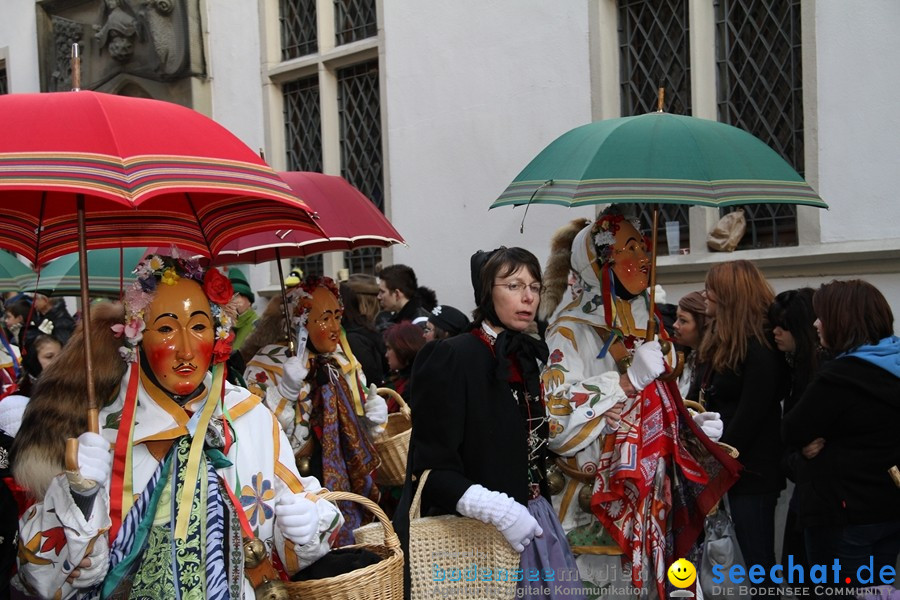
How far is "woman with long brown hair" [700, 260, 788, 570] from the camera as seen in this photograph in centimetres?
496

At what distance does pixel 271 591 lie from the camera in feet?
9.97

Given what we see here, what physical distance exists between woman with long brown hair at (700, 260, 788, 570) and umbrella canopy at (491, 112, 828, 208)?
115 centimetres

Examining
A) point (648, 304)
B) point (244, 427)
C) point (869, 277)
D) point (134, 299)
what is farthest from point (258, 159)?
point (869, 277)

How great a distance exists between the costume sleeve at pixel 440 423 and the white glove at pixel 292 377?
5.44 feet

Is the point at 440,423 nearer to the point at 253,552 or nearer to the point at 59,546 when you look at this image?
the point at 253,552

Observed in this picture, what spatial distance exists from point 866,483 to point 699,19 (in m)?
4.30

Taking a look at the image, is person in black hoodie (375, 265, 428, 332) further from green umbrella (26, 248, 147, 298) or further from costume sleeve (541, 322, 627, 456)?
costume sleeve (541, 322, 627, 456)

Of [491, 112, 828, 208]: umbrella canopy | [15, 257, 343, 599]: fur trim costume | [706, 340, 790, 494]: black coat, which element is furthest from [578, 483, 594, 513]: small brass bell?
[15, 257, 343, 599]: fur trim costume

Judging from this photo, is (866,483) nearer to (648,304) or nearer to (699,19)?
(648,304)

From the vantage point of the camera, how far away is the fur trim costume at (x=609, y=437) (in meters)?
4.11

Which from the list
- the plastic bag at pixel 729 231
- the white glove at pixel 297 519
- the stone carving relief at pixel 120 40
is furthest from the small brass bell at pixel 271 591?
the stone carving relief at pixel 120 40

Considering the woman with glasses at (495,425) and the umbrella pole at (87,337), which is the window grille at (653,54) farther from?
the umbrella pole at (87,337)

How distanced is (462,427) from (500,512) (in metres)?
0.34

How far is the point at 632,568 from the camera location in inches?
162
